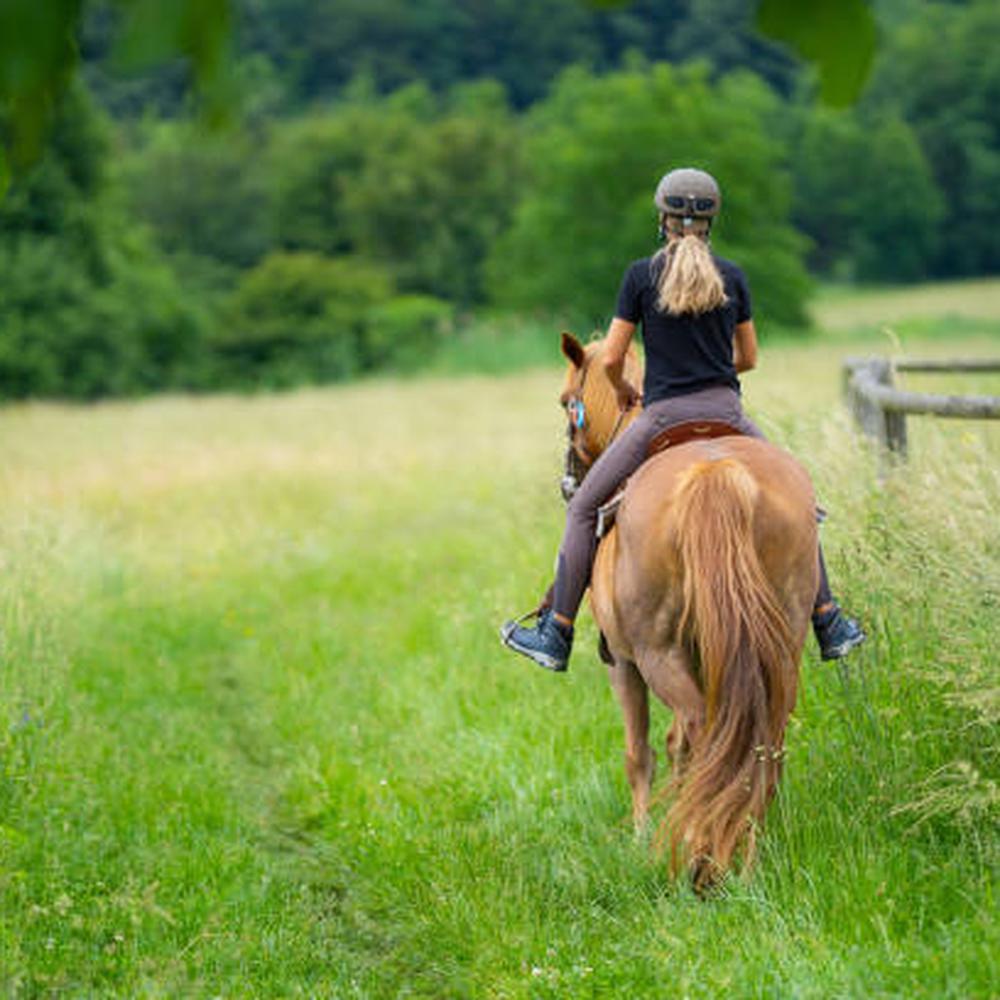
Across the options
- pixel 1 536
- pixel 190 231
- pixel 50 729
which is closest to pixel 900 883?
pixel 50 729

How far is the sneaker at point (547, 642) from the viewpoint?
18.4 ft

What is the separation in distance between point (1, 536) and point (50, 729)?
11.9ft

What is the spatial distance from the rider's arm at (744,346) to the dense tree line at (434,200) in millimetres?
30015

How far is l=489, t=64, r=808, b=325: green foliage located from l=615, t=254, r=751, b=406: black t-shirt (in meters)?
45.9

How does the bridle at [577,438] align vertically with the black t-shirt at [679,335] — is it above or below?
below

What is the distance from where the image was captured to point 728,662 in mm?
4512

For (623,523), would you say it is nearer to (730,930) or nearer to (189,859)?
(730,930)

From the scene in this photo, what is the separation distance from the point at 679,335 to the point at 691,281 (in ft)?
0.90

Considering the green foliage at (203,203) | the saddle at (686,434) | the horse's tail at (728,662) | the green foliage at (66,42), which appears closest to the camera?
the green foliage at (66,42)

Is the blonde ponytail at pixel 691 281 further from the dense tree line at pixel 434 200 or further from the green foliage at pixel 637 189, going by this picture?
the green foliage at pixel 637 189

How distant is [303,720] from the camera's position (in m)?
8.01

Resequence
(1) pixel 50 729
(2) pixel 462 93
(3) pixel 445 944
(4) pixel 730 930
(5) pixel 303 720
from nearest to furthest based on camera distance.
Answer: (4) pixel 730 930
(3) pixel 445 944
(1) pixel 50 729
(5) pixel 303 720
(2) pixel 462 93

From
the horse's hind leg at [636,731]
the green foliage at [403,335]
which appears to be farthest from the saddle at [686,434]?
the green foliage at [403,335]

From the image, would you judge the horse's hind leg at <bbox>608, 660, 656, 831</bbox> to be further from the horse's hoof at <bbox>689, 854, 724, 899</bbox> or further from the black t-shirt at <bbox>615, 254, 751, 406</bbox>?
the black t-shirt at <bbox>615, 254, 751, 406</bbox>
